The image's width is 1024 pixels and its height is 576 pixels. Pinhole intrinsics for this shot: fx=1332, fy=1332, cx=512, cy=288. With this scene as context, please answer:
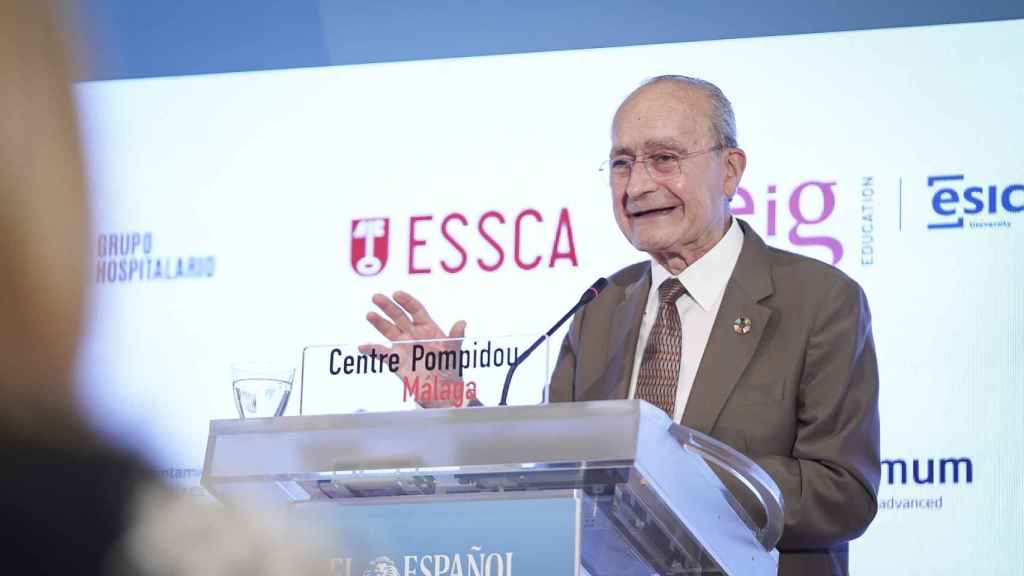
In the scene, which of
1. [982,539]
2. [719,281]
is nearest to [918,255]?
[982,539]

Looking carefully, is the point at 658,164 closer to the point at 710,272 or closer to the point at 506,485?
the point at 710,272

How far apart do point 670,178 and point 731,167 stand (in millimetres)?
162

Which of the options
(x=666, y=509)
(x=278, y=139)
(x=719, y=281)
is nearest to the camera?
(x=666, y=509)

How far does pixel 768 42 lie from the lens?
379 centimetres

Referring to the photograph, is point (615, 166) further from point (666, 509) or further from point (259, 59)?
point (259, 59)

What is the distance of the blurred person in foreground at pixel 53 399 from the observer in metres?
0.37

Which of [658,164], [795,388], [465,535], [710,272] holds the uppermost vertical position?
[658,164]

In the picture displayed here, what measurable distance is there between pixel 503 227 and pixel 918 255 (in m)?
1.15

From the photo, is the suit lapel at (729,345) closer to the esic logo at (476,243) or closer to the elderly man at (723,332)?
the elderly man at (723,332)

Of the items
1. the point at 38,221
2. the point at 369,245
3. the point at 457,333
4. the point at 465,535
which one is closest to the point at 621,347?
the point at 457,333

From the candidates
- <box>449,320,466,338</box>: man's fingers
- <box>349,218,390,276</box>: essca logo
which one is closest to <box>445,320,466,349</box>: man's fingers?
<box>449,320,466,338</box>: man's fingers

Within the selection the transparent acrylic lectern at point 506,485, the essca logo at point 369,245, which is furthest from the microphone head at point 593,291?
the essca logo at point 369,245

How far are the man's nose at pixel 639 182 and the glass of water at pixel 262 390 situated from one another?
1.22 meters

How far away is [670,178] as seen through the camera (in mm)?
2785
